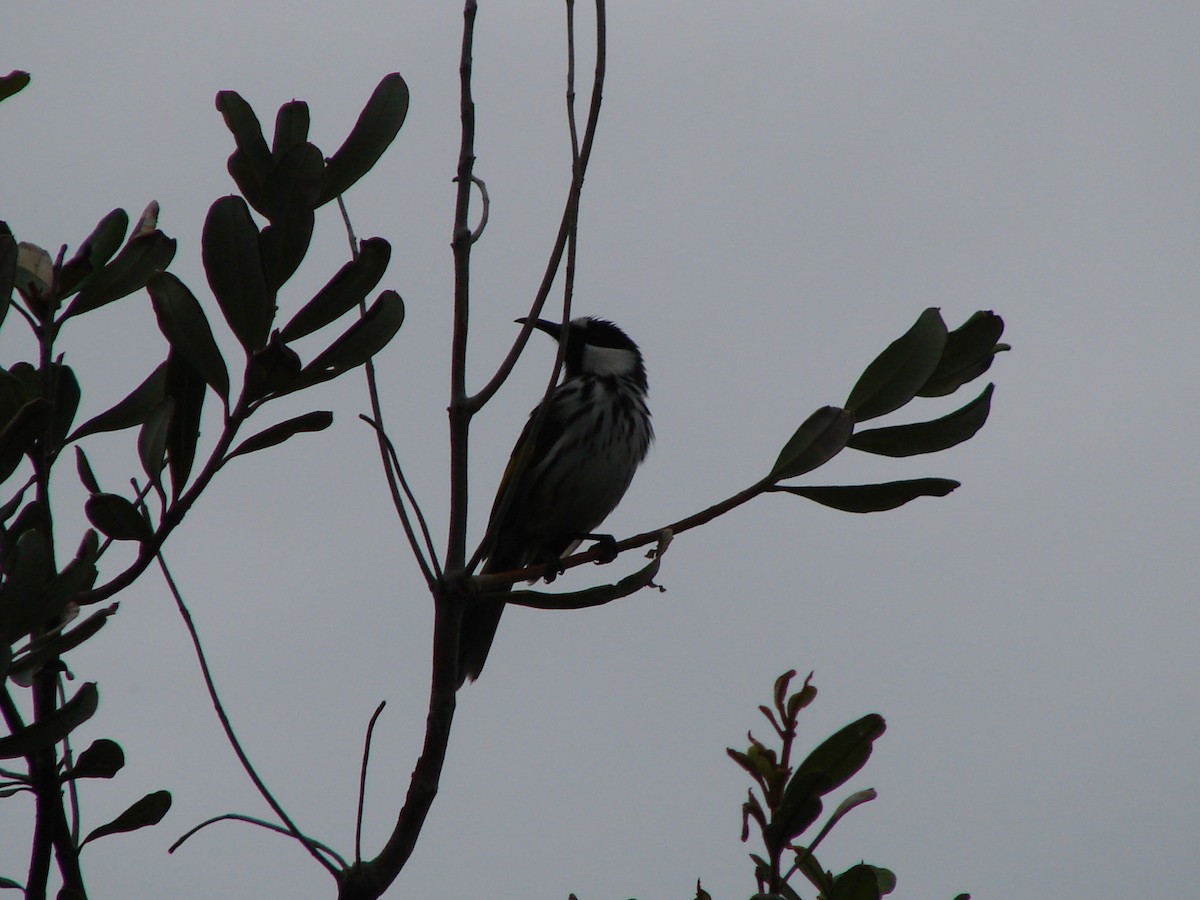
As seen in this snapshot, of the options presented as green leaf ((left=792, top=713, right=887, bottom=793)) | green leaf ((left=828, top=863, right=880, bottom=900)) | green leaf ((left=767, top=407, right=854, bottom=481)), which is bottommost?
green leaf ((left=828, top=863, right=880, bottom=900))

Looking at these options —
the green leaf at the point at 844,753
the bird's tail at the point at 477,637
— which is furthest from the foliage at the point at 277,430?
the bird's tail at the point at 477,637

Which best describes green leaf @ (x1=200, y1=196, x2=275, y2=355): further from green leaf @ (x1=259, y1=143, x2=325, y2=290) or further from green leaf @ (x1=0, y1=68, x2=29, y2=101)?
A: green leaf @ (x1=0, y1=68, x2=29, y2=101)

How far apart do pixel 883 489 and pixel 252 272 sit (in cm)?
118

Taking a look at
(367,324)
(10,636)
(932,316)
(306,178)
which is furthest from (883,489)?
(10,636)

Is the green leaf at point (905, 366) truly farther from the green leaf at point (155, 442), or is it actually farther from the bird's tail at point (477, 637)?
the bird's tail at point (477, 637)

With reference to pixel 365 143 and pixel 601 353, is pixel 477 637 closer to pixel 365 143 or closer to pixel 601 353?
pixel 601 353

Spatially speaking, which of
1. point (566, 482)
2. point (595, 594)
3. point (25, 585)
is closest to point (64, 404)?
point (25, 585)

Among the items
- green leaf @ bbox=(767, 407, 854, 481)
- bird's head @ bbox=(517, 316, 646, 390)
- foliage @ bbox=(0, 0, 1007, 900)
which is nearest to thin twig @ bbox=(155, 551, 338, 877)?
foliage @ bbox=(0, 0, 1007, 900)

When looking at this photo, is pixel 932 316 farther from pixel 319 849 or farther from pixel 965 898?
pixel 319 849

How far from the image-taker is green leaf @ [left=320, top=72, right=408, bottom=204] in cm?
214

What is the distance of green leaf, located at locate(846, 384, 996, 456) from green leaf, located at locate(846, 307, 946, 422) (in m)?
0.08

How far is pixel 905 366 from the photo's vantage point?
2.21 metres

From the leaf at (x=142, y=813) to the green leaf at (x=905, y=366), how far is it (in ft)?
4.61

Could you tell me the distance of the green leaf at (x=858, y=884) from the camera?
1953 mm
